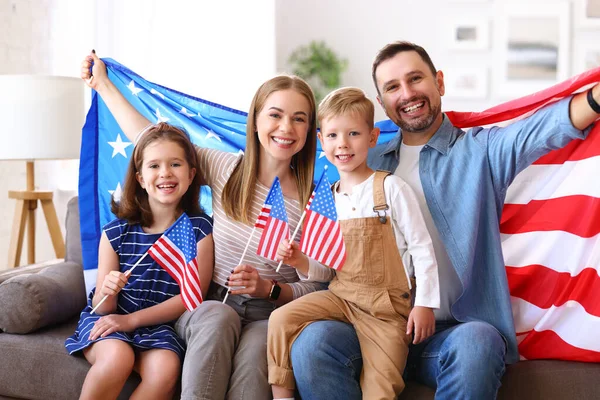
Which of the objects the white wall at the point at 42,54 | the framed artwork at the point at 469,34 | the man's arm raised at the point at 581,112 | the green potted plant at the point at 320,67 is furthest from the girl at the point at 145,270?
the framed artwork at the point at 469,34

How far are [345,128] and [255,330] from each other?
0.61m

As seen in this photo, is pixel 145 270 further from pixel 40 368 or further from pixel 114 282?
pixel 40 368

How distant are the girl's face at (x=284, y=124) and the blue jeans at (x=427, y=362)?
55 centimetres

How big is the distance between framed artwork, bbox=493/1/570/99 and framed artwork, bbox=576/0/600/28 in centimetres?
9

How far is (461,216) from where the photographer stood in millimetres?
1822

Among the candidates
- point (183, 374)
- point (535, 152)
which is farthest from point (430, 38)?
point (183, 374)

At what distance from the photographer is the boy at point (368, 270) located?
65.9 inches

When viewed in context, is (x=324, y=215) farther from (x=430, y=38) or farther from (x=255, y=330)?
(x=430, y=38)

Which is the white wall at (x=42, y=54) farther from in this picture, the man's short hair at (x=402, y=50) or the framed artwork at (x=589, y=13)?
the framed artwork at (x=589, y=13)

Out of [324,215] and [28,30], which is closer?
[324,215]

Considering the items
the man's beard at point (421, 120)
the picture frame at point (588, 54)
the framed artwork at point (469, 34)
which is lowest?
the man's beard at point (421, 120)

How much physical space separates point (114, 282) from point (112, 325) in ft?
0.39

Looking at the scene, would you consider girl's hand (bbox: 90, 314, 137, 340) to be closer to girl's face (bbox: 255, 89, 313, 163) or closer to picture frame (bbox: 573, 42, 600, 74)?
girl's face (bbox: 255, 89, 313, 163)

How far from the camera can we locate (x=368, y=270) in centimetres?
177
